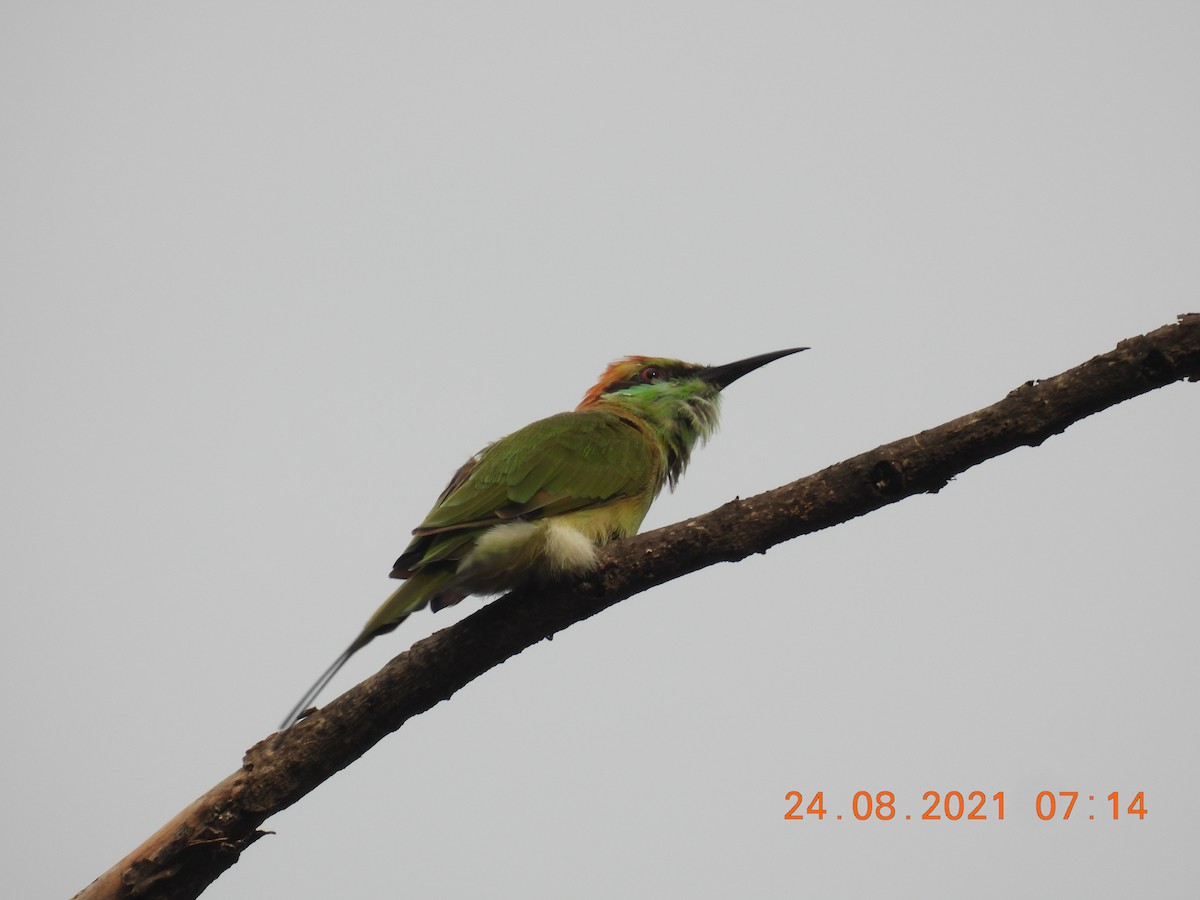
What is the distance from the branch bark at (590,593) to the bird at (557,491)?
0.12 m

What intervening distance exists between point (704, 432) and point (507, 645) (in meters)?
1.95

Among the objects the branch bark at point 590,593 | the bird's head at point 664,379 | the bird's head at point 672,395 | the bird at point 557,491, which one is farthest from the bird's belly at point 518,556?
the bird's head at point 664,379

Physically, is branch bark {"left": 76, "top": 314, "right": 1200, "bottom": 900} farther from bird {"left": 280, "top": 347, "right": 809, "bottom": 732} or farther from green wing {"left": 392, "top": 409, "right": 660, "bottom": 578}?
green wing {"left": 392, "top": 409, "right": 660, "bottom": 578}

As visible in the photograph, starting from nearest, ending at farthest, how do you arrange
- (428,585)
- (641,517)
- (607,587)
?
(607,587)
(428,585)
(641,517)

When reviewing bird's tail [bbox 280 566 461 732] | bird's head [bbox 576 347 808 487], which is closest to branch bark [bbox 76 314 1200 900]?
bird's tail [bbox 280 566 461 732]

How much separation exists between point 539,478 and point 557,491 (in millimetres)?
88

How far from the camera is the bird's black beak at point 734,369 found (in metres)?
5.00

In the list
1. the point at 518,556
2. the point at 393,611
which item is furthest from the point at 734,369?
A: the point at 393,611

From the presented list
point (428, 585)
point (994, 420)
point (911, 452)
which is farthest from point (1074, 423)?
point (428, 585)

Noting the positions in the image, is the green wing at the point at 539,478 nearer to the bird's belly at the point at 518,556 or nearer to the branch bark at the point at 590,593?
the bird's belly at the point at 518,556

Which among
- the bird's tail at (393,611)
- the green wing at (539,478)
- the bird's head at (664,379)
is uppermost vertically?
the bird's head at (664,379)

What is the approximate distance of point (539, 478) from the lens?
3.86 m

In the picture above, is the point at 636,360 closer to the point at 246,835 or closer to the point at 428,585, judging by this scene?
the point at 428,585

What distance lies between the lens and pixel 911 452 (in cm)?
277
